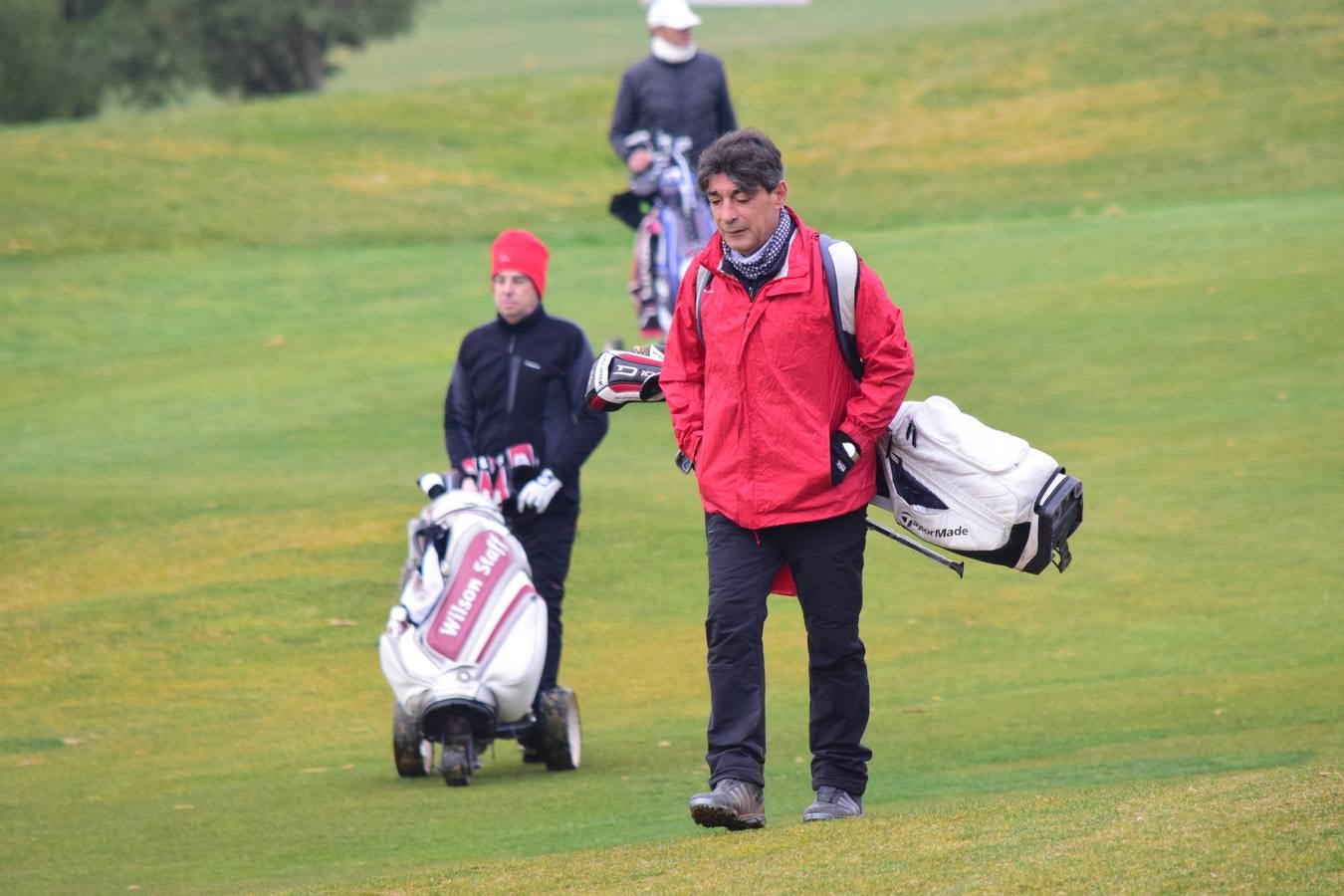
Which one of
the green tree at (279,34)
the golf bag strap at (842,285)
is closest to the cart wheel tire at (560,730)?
the golf bag strap at (842,285)

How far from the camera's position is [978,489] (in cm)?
640

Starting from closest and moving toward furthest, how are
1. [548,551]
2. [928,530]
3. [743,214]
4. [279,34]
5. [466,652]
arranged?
[743,214] < [928,530] < [466,652] < [548,551] < [279,34]

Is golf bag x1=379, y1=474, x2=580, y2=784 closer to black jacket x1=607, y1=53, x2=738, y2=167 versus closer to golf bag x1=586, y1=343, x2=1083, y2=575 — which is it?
golf bag x1=586, y1=343, x2=1083, y2=575

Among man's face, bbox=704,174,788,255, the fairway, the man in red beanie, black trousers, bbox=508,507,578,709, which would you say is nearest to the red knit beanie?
the man in red beanie

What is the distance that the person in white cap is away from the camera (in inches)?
619

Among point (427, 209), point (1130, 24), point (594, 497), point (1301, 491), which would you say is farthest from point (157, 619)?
point (1130, 24)

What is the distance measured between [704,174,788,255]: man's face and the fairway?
5.72ft

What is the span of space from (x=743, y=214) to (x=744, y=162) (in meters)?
0.16

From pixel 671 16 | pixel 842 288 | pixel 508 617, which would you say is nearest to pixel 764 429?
pixel 842 288

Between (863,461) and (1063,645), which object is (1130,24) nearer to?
(1063,645)

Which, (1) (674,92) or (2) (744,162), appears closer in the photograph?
(2) (744,162)

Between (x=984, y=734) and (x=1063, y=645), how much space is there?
172 cm

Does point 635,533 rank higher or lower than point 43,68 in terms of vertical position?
lower

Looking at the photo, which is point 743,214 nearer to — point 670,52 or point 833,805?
point 833,805
